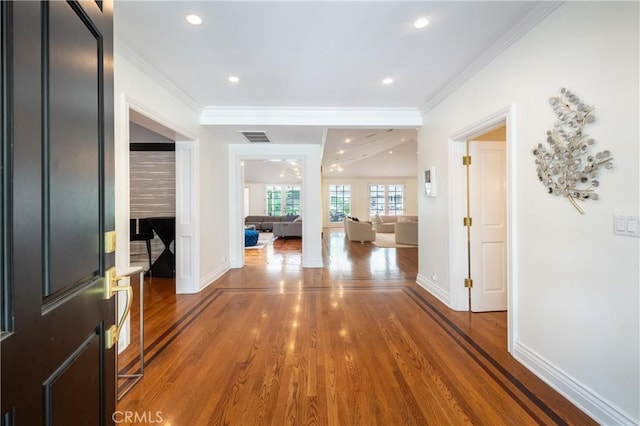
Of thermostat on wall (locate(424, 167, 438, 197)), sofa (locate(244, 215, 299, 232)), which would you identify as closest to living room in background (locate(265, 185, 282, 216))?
sofa (locate(244, 215, 299, 232))

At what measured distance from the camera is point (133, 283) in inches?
172

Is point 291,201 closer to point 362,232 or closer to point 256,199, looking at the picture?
point 256,199

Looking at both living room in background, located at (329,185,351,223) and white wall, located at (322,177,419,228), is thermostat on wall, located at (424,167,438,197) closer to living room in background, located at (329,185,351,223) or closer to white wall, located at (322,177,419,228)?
white wall, located at (322,177,419,228)

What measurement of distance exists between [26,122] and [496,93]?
2965mm

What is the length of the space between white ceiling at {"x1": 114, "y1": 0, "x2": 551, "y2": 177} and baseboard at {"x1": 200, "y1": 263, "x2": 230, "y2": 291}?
243cm

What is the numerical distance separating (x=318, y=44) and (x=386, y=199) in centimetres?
1228

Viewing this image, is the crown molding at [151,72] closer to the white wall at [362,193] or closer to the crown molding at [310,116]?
the crown molding at [310,116]

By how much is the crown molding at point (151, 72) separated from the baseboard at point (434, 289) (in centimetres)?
391

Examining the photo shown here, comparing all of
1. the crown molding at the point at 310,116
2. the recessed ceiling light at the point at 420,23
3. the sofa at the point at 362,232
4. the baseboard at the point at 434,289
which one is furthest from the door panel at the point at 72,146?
the sofa at the point at 362,232

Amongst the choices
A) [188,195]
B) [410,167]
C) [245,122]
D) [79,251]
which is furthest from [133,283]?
[410,167]

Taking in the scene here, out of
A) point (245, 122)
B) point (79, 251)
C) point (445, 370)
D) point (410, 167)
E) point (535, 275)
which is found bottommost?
point (445, 370)

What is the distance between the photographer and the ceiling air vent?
446 cm

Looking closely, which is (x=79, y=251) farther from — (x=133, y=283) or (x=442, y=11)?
(x=133, y=283)

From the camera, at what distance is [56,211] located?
76cm
